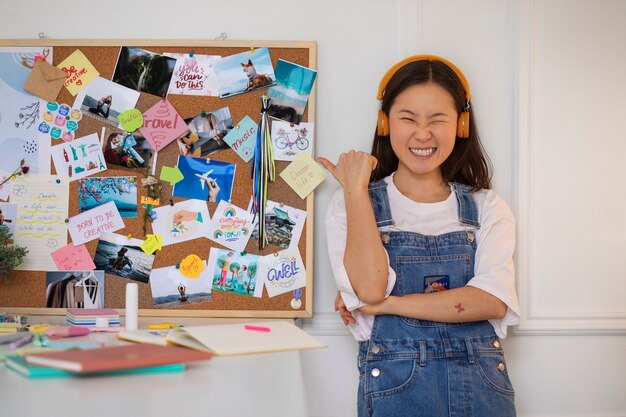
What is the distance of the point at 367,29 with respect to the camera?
7.19ft

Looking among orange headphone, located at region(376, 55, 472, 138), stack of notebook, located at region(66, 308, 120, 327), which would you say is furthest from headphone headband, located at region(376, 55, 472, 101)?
stack of notebook, located at region(66, 308, 120, 327)

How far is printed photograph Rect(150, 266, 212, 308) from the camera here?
214 centimetres

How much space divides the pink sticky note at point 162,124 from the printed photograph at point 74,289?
1.40 ft

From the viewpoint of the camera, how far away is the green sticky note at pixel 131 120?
217 centimetres

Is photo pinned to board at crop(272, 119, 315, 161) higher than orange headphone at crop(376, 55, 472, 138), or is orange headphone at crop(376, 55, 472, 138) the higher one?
orange headphone at crop(376, 55, 472, 138)

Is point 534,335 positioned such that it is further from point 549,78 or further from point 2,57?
point 2,57

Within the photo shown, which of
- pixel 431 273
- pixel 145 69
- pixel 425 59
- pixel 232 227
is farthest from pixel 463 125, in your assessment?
pixel 145 69

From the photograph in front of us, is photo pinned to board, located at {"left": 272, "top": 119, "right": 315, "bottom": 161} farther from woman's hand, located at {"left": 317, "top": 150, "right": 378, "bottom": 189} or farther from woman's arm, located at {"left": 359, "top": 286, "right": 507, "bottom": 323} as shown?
woman's arm, located at {"left": 359, "top": 286, "right": 507, "bottom": 323}

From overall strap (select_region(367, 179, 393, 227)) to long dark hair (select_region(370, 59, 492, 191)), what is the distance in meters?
0.08

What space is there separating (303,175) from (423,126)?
384mm

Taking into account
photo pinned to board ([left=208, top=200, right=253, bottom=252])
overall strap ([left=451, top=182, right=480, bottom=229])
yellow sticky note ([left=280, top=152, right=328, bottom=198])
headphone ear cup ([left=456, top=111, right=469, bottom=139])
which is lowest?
photo pinned to board ([left=208, top=200, right=253, bottom=252])

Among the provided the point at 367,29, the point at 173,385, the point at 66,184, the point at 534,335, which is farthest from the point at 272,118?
the point at 173,385

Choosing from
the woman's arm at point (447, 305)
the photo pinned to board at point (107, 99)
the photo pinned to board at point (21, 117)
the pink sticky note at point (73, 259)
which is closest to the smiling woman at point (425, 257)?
the woman's arm at point (447, 305)

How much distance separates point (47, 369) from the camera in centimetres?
117
